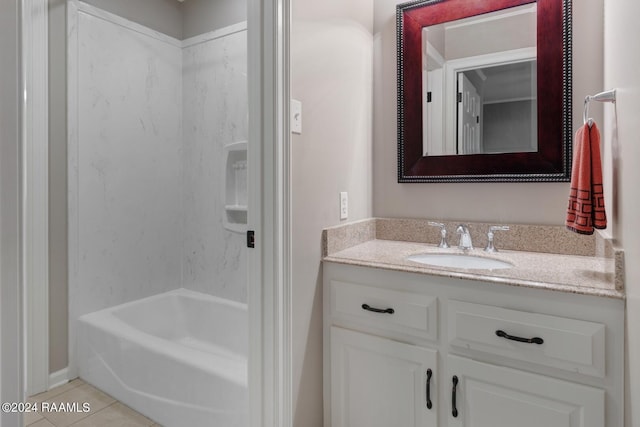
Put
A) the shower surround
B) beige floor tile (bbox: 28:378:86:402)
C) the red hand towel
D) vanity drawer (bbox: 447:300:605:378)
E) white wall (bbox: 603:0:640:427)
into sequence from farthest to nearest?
1. the shower surround
2. beige floor tile (bbox: 28:378:86:402)
3. the red hand towel
4. vanity drawer (bbox: 447:300:605:378)
5. white wall (bbox: 603:0:640:427)

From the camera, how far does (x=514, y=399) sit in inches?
47.3

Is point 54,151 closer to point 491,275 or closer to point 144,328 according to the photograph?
point 144,328

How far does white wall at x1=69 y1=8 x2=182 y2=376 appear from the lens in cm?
224

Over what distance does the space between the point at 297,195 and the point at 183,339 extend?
1.77m

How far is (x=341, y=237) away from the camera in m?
1.67

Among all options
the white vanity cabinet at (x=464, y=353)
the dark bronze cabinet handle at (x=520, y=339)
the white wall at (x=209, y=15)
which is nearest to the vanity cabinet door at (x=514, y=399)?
the white vanity cabinet at (x=464, y=353)

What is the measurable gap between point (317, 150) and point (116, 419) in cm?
161

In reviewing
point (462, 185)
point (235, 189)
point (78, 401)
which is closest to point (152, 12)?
point (235, 189)

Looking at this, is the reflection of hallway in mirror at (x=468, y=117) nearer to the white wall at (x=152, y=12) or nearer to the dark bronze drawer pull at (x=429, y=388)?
the dark bronze drawer pull at (x=429, y=388)

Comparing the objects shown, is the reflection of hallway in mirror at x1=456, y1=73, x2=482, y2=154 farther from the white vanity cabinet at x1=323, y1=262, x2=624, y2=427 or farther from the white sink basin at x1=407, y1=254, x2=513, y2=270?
the white vanity cabinet at x1=323, y1=262, x2=624, y2=427

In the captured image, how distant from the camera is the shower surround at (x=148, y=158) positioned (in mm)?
2238

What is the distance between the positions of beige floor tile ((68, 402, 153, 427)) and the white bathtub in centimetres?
3

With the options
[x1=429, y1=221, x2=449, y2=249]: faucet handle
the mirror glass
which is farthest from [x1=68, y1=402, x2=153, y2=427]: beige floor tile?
the mirror glass

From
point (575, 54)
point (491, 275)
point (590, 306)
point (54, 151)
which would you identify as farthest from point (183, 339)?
point (575, 54)
